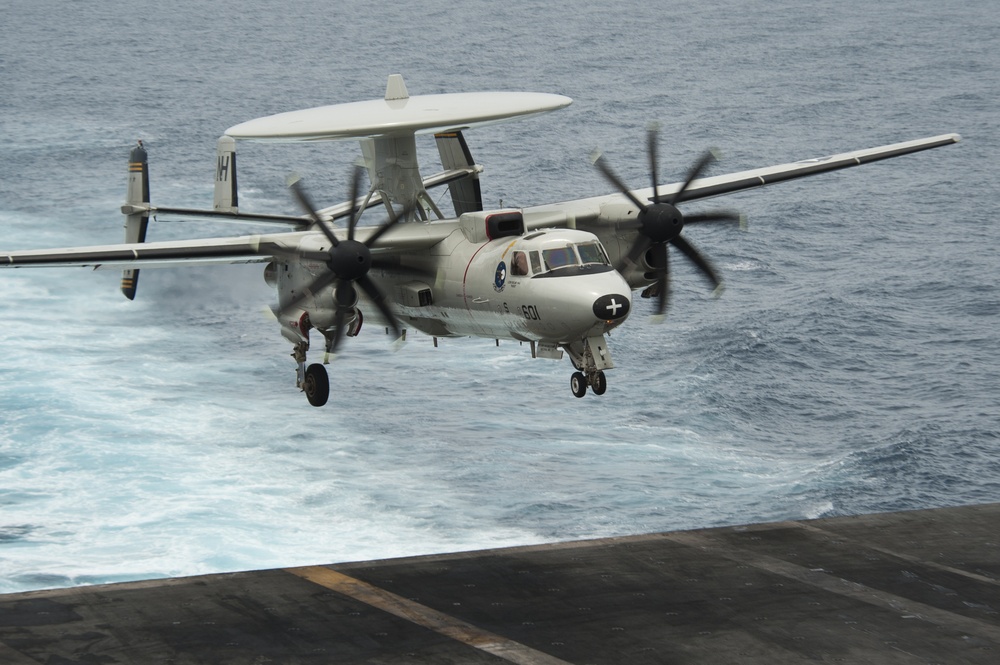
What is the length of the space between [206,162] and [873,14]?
96659 mm

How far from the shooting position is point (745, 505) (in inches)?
2382

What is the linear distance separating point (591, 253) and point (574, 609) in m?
10.6

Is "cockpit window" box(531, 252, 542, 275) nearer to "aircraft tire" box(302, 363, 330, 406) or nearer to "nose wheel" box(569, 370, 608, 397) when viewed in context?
"nose wheel" box(569, 370, 608, 397)

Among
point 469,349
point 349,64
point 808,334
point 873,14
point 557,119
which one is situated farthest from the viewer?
point 873,14

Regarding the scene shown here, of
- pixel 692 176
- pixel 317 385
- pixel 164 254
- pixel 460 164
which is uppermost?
pixel 460 164

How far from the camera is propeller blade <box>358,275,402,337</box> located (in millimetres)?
36281

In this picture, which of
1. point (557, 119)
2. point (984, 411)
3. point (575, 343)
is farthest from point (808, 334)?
point (557, 119)

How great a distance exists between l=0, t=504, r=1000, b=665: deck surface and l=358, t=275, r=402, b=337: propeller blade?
27.3 ft

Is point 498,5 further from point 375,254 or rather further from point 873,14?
point 375,254

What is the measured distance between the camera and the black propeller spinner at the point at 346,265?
3534cm

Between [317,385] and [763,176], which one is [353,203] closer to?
[317,385]

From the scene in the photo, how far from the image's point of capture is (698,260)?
38875 millimetres

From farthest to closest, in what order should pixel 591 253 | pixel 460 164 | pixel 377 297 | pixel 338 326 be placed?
pixel 460 164 → pixel 338 326 → pixel 377 297 → pixel 591 253

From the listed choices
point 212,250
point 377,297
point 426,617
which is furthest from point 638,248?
point 212,250
